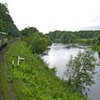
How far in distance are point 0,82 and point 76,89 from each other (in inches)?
551

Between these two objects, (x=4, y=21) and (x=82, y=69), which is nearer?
(x=82, y=69)

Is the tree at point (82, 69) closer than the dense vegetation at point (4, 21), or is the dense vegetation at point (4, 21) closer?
the tree at point (82, 69)

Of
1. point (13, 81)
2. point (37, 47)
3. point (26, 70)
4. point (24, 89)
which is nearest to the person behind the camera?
point (24, 89)

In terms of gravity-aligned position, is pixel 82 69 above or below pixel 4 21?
below

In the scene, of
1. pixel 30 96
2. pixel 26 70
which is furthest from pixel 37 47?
pixel 30 96

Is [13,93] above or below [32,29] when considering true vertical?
below

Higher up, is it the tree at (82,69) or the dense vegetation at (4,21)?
the dense vegetation at (4,21)

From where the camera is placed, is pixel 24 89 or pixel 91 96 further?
pixel 91 96

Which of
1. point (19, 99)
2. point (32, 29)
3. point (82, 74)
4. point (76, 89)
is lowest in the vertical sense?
point (76, 89)

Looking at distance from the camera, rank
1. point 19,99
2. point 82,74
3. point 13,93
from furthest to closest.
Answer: point 82,74 < point 13,93 < point 19,99

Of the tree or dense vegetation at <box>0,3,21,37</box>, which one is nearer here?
the tree

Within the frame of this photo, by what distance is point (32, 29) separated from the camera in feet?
295

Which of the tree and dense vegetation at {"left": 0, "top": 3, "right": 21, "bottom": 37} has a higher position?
dense vegetation at {"left": 0, "top": 3, "right": 21, "bottom": 37}

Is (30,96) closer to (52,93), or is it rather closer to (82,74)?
(52,93)
